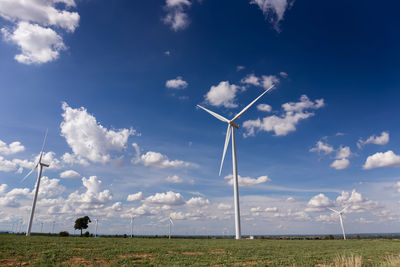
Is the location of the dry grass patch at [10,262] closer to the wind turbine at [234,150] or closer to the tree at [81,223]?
the wind turbine at [234,150]

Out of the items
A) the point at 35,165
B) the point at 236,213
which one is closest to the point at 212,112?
the point at 236,213

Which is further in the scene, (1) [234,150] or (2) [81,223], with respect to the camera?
(2) [81,223]

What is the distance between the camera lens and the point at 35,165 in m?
108

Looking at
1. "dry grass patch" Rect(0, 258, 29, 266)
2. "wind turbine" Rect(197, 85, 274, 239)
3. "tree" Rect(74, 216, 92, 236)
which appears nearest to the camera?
"dry grass patch" Rect(0, 258, 29, 266)

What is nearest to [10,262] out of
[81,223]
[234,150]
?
[234,150]

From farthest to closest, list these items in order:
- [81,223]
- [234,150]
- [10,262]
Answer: [81,223], [234,150], [10,262]

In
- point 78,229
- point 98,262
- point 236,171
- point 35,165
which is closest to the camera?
point 98,262

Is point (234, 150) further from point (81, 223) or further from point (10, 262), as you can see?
point (81, 223)

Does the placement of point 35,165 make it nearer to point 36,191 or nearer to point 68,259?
point 36,191

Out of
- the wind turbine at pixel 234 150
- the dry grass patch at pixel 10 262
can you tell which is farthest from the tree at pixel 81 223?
the dry grass patch at pixel 10 262

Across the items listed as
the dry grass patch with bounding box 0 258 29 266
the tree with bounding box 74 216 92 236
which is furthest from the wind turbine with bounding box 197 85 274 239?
the tree with bounding box 74 216 92 236

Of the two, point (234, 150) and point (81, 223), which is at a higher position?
point (234, 150)

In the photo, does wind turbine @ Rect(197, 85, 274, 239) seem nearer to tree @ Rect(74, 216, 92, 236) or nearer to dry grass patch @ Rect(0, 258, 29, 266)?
dry grass patch @ Rect(0, 258, 29, 266)

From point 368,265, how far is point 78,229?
14399 centimetres
